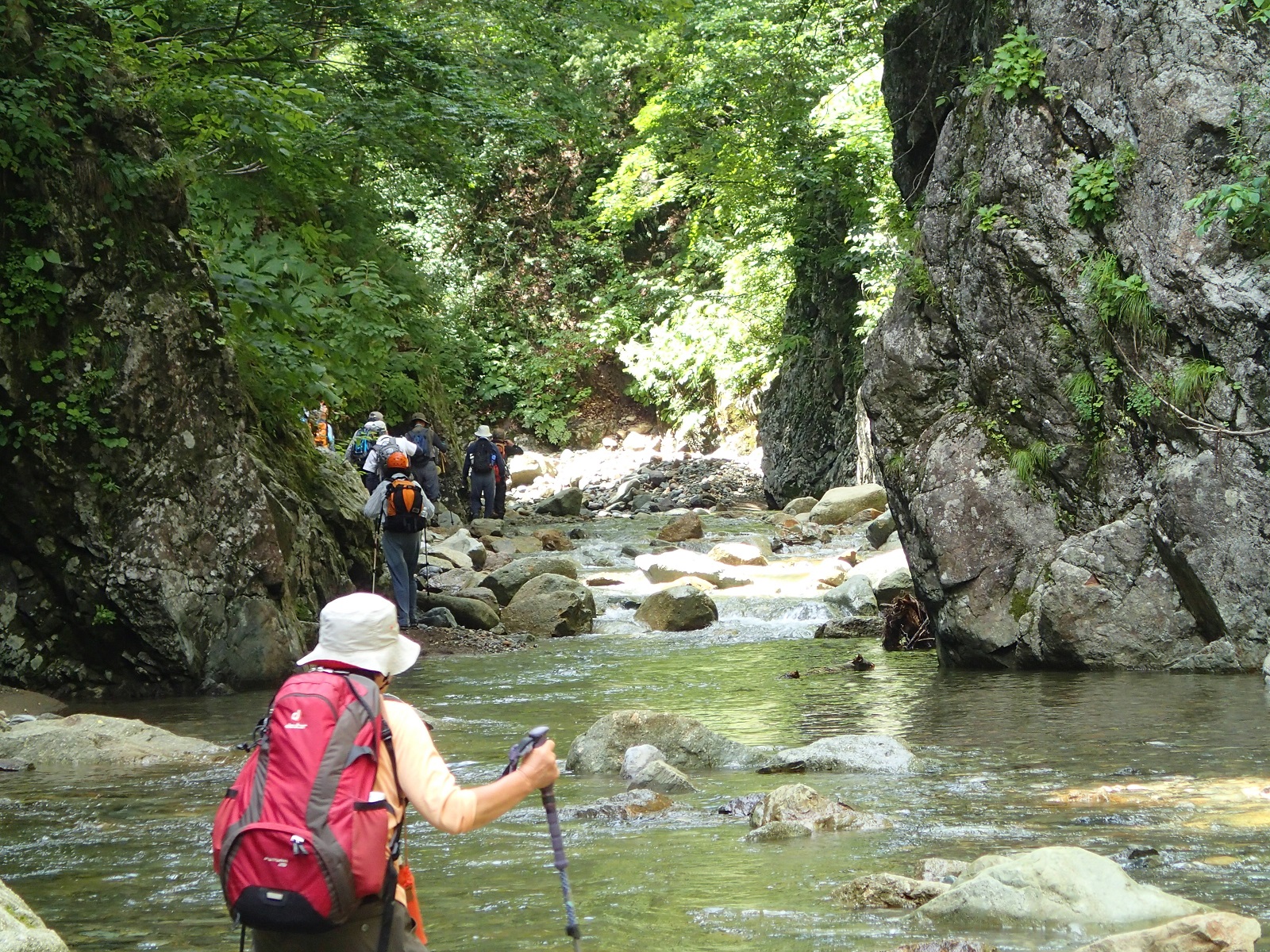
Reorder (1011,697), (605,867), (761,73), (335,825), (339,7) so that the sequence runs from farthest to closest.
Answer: (761,73) < (339,7) < (1011,697) < (605,867) < (335,825)

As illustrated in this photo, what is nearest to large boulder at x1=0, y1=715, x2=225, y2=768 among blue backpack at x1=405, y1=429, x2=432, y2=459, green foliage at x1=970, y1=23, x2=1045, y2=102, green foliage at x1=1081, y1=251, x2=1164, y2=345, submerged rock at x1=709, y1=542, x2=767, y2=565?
green foliage at x1=1081, y1=251, x2=1164, y2=345

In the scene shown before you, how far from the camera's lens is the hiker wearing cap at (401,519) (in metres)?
12.8

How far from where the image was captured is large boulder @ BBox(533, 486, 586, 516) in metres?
29.8

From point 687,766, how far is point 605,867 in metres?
2.20

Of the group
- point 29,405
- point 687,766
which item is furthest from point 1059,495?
point 29,405

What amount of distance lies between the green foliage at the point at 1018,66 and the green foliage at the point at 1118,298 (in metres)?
1.67

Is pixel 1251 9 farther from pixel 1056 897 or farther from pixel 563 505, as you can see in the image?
pixel 563 505

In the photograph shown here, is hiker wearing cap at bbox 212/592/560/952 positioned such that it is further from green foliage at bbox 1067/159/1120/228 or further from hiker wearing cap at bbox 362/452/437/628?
hiker wearing cap at bbox 362/452/437/628

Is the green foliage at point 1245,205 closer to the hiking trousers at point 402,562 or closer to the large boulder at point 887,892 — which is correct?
the large boulder at point 887,892

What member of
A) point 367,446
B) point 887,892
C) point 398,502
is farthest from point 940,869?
point 367,446

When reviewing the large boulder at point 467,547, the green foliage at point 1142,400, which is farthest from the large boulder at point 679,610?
the green foliage at point 1142,400

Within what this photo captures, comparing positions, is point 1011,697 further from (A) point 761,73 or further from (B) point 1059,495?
(A) point 761,73

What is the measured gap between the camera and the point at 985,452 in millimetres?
11352

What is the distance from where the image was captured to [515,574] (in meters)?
16.4
